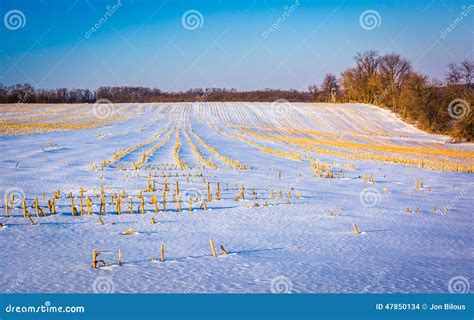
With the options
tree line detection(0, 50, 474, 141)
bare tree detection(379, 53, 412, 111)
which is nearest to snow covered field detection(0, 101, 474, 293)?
tree line detection(0, 50, 474, 141)

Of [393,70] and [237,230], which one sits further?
[393,70]

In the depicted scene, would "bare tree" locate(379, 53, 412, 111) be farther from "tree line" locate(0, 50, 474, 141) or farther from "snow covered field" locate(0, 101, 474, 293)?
"snow covered field" locate(0, 101, 474, 293)

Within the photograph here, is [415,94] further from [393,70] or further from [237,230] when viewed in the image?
[237,230]

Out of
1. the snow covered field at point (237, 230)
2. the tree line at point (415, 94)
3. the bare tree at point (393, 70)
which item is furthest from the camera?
the bare tree at point (393, 70)

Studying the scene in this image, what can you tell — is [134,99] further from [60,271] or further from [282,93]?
[60,271]

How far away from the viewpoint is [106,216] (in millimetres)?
8531

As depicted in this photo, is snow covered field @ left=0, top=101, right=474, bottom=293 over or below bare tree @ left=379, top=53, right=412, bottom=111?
below

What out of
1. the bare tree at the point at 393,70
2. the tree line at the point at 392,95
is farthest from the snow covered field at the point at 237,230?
the bare tree at the point at 393,70

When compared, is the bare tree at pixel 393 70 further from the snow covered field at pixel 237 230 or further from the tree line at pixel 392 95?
the snow covered field at pixel 237 230

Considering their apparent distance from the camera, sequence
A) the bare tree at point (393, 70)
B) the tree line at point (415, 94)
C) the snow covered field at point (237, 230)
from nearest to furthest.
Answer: the snow covered field at point (237, 230)
the tree line at point (415, 94)
the bare tree at point (393, 70)

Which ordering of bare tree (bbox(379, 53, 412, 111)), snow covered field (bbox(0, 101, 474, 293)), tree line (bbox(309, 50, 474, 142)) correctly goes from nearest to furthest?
1. snow covered field (bbox(0, 101, 474, 293))
2. tree line (bbox(309, 50, 474, 142))
3. bare tree (bbox(379, 53, 412, 111))

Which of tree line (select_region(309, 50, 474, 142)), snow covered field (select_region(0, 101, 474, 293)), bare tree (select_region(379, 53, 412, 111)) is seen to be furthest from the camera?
bare tree (select_region(379, 53, 412, 111))

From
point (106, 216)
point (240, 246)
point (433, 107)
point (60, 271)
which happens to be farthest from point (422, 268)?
point (433, 107)

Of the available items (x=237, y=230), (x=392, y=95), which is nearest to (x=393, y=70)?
(x=392, y=95)
